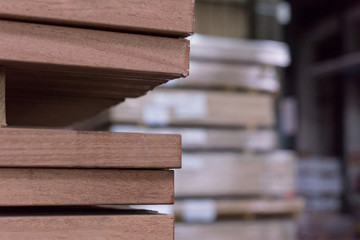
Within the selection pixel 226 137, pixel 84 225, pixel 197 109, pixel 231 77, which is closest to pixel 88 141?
pixel 84 225

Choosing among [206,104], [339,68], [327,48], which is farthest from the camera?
[327,48]

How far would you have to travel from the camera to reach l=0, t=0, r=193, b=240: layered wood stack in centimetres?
101

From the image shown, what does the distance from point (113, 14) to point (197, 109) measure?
2.96m

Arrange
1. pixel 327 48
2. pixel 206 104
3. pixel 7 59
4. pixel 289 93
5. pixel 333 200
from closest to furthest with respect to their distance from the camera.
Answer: pixel 7 59
pixel 206 104
pixel 333 200
pixel 327 48
pixel 289 93

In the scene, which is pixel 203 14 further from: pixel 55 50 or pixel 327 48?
pixel 327 48

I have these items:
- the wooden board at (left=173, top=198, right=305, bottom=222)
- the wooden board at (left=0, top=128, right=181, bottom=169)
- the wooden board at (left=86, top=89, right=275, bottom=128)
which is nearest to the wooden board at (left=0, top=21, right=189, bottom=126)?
the wooden board at (left=0, top=128, right=181, bottom=169)

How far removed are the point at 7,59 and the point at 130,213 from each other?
38 centimetres

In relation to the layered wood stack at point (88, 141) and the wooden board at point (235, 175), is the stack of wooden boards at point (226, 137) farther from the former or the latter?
the layered wood stack at point (88, 141)

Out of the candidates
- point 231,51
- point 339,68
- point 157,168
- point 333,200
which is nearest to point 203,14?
point 231,51

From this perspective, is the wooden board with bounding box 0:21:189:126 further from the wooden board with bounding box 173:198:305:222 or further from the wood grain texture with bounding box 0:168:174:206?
the wooden board with bounding box 173:198:305:222

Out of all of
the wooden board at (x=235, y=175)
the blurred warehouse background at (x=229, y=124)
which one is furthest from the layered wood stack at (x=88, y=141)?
the wooden board at (x=235, y=175)

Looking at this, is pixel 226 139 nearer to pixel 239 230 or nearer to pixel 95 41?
pixel 239 230

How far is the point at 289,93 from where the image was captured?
553 inches

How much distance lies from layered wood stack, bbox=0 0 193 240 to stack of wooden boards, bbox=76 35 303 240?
2672mm
